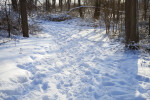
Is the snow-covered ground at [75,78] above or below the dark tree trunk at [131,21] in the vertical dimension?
below

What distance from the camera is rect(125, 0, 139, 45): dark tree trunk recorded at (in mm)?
5547

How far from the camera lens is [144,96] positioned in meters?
2.71

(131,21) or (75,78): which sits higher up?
(131,21)

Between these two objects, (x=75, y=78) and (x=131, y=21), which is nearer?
(x=75, y=78)

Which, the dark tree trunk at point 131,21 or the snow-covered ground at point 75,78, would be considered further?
the dark tree trunk at point 131,21

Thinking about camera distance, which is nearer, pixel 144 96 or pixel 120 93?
pixel 144 96

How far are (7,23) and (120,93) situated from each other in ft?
27.4

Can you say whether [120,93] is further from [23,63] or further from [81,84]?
[23,63]

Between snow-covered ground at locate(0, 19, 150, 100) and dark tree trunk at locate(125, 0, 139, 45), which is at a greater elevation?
dark tree trunk at locate(125, 0, 139, 45)

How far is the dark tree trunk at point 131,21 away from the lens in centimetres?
555

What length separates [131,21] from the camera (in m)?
5.62

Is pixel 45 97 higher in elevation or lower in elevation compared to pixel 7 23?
lower

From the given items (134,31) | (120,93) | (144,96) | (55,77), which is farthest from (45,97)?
(134,31)

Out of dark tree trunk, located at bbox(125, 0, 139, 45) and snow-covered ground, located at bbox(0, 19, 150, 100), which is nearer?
snow-covered ground, located at bbox(0, 19, 150, 100)
